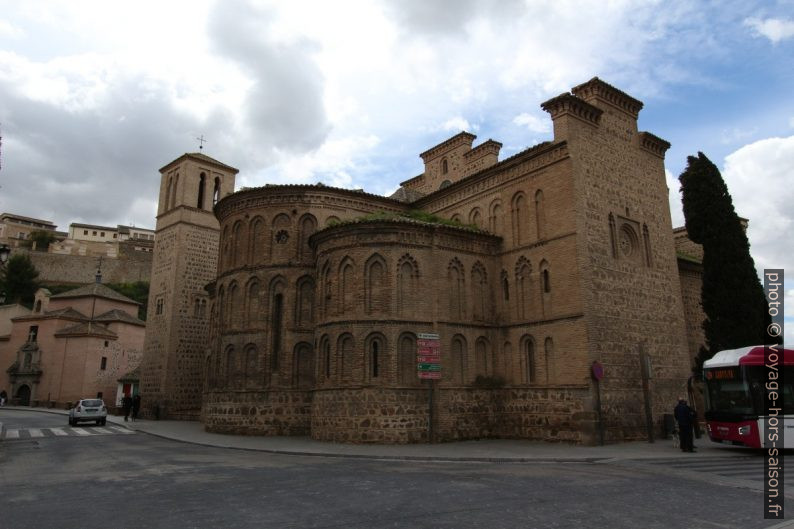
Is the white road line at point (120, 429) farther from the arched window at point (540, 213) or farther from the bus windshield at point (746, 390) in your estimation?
the bus windshield at point (746, 390)

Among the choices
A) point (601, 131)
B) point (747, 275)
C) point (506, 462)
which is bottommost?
point (506, 462)

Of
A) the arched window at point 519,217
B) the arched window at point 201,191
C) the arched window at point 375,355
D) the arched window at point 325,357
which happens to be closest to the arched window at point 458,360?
the arched window at point 375,355

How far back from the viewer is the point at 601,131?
2175cm

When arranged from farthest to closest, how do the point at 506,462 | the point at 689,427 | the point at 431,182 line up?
the point at 431,182 → the point at 689,427 → the point at 506,462

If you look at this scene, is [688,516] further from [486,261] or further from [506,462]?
[486,261]

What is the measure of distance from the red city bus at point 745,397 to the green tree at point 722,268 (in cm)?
594

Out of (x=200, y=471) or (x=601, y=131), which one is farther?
(x=601, y=131)

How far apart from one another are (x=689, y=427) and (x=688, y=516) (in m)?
9.12

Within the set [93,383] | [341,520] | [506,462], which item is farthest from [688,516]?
[93,383]

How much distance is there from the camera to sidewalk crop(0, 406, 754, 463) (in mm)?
14953

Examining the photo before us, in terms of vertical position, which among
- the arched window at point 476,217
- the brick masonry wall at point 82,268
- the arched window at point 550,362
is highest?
the brick masonry wall at point 82,268

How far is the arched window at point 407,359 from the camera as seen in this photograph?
63.1ft

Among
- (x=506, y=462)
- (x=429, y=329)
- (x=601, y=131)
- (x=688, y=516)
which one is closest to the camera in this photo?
(x=688, y=516)

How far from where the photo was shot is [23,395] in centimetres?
5047
